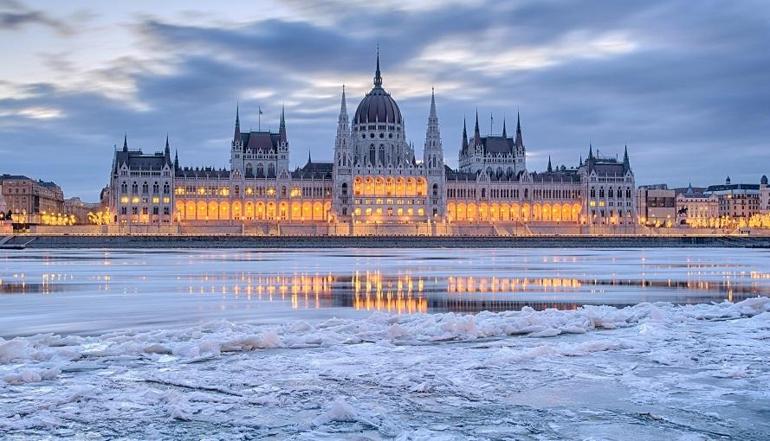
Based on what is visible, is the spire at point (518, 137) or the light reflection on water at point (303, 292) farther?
the spire at point (518, 137)

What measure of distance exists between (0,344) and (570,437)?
28.1ft

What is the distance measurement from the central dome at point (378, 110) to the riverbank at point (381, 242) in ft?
186

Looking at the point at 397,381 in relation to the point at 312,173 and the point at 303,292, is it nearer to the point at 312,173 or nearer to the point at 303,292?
the point at 303,292

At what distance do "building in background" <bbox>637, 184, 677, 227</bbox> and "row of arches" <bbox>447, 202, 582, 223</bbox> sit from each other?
2525cm

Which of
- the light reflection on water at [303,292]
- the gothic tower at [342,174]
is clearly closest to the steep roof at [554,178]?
the gothic tower at [342,174]

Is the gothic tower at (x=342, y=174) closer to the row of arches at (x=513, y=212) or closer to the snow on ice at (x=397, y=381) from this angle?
the row of arches at (x=513, y=212)

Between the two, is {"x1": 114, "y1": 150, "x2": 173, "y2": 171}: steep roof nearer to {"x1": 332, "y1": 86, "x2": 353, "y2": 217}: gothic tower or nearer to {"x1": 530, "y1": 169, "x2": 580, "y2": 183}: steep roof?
{"x1": 332, "y1": 86, "x2": 353, "y2": 217}: gothic tower

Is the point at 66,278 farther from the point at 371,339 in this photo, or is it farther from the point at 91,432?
the point at 91,432

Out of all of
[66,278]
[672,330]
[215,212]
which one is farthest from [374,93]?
[672,330]

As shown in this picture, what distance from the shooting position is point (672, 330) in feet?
50.7

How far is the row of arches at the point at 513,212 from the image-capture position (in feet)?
474

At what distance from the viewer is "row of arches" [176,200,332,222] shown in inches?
5448

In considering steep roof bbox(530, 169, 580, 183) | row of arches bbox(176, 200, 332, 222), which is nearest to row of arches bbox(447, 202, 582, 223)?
steep roof bbox(530, 169, 580, 183)

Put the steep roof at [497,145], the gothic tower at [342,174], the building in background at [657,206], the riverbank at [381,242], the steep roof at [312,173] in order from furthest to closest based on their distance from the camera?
the building in background at [657,206]
the steep roof at [497,145]
the steep roof at [312,173]
the gothic tower at [342,174]
the riverbank at [381,242]
